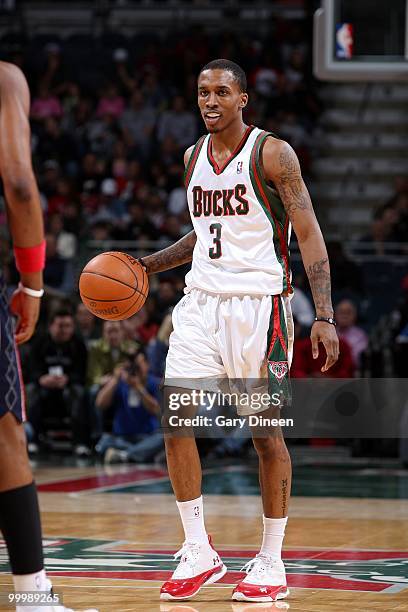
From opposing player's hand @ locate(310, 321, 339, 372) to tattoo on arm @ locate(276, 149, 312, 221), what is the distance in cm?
48

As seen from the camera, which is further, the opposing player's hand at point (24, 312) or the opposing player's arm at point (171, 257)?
the opposing player's arm at point (171, 257)

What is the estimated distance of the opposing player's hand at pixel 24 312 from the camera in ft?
11.3

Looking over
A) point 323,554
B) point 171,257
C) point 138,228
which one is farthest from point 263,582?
point 138,228

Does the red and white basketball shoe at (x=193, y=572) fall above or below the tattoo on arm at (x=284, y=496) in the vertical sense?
below

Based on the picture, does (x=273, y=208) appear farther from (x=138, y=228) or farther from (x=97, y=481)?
(x=138, y=228)

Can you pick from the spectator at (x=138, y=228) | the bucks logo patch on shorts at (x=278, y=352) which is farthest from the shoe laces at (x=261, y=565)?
the spectator at (x=138, y=228)

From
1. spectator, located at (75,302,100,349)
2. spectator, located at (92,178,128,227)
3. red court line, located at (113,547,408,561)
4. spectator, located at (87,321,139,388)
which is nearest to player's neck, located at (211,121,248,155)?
red court line, located at (113,547,408,561)

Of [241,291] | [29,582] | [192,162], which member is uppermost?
[192,162]

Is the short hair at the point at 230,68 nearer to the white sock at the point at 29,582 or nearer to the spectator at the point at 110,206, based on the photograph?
the white sock at the point at 29,582

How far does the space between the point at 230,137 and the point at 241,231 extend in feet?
1.38

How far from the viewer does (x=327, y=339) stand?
180 inches

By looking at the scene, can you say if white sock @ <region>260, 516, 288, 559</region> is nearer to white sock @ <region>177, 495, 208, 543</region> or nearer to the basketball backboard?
white sock @ <region>177, 495, 208, 543</region>

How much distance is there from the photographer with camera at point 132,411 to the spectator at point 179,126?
19.4 feet

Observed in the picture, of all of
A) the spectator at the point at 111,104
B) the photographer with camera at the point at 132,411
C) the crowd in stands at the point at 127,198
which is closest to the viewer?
the photographer with camera at the point at 132,411
